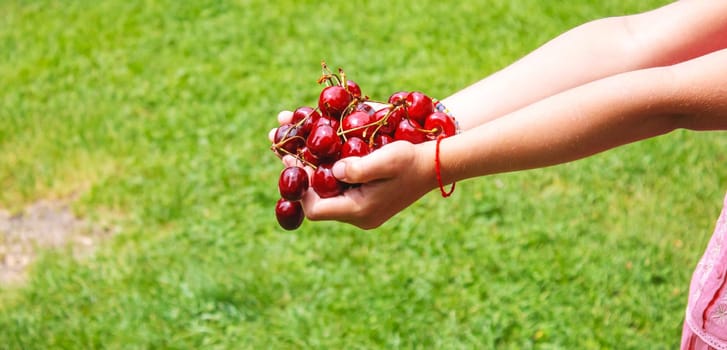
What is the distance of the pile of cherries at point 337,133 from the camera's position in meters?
1.73

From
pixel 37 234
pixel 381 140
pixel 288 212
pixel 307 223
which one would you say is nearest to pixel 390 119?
pixel 381 140

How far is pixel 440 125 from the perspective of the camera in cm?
179

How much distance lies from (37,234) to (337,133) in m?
→ 2.61

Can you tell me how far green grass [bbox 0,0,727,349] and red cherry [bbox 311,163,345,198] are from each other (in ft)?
4.87

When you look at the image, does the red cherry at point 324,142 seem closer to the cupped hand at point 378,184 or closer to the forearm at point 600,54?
the cupped hand at point 378,184

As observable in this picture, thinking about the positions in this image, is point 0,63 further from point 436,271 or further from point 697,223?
point 697,223

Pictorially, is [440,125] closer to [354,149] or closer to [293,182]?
[354,149]

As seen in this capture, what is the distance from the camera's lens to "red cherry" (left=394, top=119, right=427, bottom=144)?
5.86ft

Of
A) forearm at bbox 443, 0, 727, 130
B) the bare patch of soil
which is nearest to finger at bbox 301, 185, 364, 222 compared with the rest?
forearm at bbox 443, 0, 727, 130

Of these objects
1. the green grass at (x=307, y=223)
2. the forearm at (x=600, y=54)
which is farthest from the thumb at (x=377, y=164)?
the green grass at (x=307, y=223)

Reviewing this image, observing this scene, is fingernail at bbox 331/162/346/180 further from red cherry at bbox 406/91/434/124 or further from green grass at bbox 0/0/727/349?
green grass at bbox 0/0/727/349

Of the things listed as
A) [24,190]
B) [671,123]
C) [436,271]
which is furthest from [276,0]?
[671,123]

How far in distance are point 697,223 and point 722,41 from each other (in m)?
1.95

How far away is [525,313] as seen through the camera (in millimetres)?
3168
